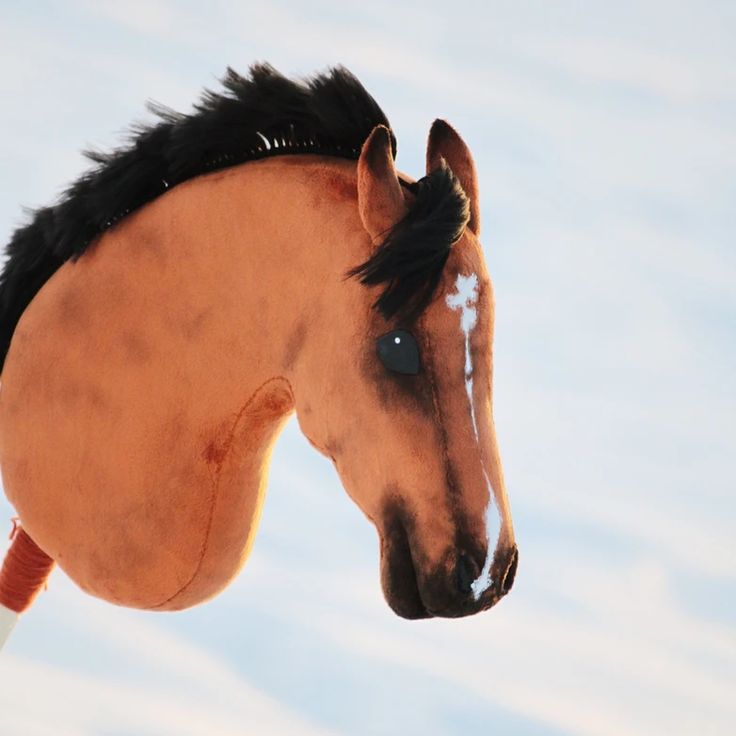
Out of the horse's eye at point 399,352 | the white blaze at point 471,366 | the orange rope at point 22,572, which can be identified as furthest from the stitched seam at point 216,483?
the orange rope at point 22,572

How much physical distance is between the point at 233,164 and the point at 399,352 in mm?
760

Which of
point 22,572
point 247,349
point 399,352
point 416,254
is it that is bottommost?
point 22,572

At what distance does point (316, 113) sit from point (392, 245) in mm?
495

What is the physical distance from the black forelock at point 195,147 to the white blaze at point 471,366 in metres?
0.42

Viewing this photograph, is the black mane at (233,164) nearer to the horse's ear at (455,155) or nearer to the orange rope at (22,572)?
the horse's ear at (455,155)

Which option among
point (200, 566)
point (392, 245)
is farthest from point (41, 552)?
point (392, 245)

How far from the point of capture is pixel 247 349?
10.1 ft

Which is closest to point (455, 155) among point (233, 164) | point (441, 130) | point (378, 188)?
point (441, 130)

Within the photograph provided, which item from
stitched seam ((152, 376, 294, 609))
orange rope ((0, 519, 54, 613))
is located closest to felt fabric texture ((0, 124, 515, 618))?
stitched seam ((152, 376, 294, 609))

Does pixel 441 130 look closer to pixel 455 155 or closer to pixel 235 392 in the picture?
pixel 455 155

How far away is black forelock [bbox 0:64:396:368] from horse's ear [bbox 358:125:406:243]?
22cm

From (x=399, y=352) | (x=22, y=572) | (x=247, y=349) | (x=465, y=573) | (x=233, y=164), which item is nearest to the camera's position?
(x=465, y=573)

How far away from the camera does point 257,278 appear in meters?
3.06

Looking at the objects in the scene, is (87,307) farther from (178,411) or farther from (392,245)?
(392,245)
